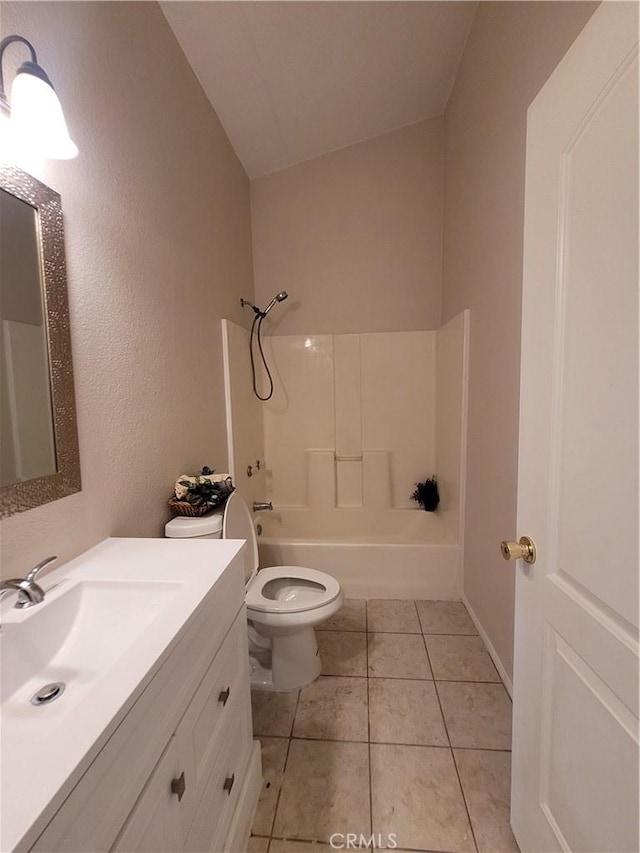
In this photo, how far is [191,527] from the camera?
124 centimetres

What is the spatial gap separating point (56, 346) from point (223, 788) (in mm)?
1195

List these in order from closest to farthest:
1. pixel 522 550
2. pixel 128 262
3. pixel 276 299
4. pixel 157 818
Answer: pixel 157 818 < pixel 522 550 < pixel 128 262 < pixel 276 299

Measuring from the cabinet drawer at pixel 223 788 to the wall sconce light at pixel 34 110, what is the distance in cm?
144

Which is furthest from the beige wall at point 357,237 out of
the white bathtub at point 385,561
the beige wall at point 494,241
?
the white bathtub at point 385,561

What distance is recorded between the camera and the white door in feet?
1.86

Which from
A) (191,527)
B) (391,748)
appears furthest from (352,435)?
(391,748)

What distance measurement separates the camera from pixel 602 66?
592 millimetres

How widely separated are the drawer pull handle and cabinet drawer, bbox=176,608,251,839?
21 mm

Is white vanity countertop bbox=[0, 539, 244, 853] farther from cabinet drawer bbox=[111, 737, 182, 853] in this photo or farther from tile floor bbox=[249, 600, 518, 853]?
tile floor bbox=[249, 600, 518, 853]

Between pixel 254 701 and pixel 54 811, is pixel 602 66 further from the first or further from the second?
pixel 254 701

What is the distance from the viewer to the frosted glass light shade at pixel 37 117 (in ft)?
2.34

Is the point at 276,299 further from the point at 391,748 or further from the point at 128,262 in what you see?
the point at 391,748

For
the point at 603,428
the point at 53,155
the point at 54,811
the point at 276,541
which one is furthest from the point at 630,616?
the point at 276,541

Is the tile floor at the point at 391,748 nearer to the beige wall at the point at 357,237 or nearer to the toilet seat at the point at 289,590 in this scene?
the toilet seat at the point at 289,590
